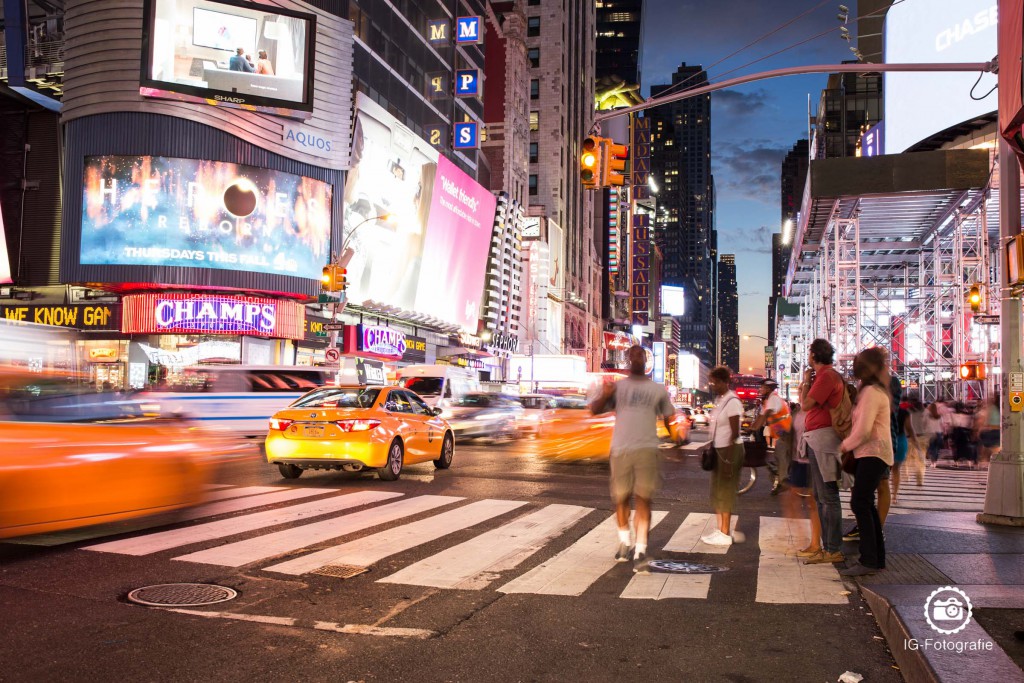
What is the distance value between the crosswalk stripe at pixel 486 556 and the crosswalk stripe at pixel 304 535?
52.8 inches

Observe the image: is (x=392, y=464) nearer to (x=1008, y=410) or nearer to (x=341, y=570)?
(x=341, y=570)

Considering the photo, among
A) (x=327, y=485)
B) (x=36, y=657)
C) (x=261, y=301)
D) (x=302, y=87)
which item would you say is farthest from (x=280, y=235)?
(x=36, y=657)

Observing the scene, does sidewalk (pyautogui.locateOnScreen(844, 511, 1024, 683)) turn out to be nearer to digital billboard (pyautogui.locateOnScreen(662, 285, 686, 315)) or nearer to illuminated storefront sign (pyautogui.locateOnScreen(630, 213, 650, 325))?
illuminated storefront sign (pyautogui.locateOnScreen(630, 213, 650, 325))

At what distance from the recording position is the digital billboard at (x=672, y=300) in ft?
547

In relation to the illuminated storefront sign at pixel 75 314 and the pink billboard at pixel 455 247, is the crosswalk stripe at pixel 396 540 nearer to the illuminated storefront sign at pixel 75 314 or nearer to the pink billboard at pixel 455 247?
the illuminated storefront sign at pixel 75 314

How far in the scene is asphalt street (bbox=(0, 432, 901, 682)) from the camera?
15.9ft

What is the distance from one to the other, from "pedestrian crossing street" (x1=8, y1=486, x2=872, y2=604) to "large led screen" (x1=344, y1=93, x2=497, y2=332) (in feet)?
91.2

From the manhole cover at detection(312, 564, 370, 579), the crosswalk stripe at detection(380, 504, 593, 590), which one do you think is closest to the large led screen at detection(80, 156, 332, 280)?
the crosswalk stripe at detection(380, 504, 593, 590)

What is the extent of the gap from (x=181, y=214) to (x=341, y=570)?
104 feet

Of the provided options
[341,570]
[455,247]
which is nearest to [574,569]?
[341,570]

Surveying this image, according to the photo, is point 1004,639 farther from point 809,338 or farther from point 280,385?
point 809,338

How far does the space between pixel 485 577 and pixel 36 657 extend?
3358mm
